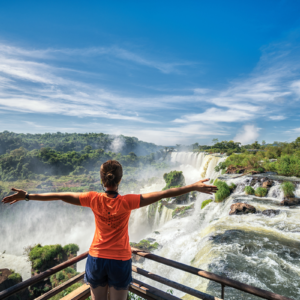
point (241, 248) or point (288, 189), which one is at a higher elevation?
point (288, 189)

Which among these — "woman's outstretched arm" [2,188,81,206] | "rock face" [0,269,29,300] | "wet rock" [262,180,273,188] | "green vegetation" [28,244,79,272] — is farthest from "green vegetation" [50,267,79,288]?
"woman's outstretched arm" [2,188,81,206]

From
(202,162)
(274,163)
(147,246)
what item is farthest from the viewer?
(202,162)

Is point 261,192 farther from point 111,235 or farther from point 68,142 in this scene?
point 68,142

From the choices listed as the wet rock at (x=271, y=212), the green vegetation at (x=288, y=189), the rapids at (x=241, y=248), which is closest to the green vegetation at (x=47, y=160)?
the rapids at (x=241, y=248)

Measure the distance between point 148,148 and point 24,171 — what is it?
7232 centimetres

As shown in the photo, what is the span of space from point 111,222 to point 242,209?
920 centimetres

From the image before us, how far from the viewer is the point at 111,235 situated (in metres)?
1.51

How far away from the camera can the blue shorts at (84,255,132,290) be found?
1.46 meters

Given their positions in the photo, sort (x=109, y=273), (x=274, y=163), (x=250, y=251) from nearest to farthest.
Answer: (x=109, y=273) → (x=250, y=251) → (x=274, y=163)

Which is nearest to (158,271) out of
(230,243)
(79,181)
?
(230,243)

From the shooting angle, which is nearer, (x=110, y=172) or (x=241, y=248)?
(x=110, y=172)

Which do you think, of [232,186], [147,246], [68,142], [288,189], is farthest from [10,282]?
[68,142]

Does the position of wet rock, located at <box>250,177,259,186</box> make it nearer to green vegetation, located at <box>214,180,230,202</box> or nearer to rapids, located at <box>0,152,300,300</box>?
rapids, located at <box>0,152,300,300</box>

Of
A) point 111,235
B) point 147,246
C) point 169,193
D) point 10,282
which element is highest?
point 169,193
